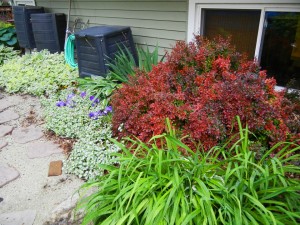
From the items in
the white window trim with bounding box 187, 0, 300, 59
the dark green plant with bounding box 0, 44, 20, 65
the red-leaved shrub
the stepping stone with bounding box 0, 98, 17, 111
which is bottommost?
the stepping stone with bounding box 0, 98, 17, 111

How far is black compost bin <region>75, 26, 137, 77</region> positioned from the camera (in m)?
3.51

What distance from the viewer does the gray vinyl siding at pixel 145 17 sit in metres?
3.45

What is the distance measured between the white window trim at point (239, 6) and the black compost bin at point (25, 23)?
143 inches

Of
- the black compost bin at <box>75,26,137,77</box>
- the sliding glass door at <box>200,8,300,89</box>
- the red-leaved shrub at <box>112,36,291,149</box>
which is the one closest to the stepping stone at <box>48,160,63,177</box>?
the red-leaved shrub at <box>112,36,291,149</box>

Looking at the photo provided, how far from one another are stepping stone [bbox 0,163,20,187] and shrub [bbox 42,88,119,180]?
0.45m

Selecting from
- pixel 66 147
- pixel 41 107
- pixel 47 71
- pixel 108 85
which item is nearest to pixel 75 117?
pixel 66 147

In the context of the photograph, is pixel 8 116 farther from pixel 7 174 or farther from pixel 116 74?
pixel 116 74

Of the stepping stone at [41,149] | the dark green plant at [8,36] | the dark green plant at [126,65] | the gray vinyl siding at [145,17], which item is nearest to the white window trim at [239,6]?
the gray vinyl siding at [145,17]

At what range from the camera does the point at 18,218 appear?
189 cm

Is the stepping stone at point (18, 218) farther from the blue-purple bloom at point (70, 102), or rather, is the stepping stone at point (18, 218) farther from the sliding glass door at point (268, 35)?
the sliding glass door at point (268, 35)

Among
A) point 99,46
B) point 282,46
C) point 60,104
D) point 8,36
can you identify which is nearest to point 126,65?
point 99,46

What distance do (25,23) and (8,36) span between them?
1.21m

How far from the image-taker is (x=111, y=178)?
159 cm

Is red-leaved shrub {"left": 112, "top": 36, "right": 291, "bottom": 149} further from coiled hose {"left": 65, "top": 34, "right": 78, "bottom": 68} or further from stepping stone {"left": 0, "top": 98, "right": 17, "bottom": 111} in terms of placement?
coiled hose {"left": 65, "top": 34, "right": 78, "bottom": 68}
